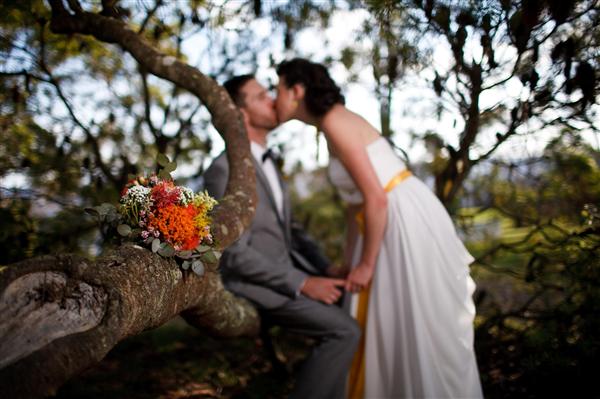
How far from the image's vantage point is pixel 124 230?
165 cm

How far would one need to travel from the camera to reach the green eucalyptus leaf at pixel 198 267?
1.71m

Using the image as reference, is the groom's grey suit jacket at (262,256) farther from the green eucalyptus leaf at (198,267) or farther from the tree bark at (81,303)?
the green eucalyptus leaf at (198,267)

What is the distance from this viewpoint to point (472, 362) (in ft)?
9.52

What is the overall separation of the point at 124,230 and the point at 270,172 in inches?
78.9

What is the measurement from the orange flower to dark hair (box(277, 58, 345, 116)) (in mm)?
1651

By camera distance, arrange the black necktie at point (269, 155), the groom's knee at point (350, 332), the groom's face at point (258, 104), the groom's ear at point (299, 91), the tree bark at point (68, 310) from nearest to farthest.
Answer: the tree bark at point (68, 310)
the groom's knee at point (350, 332)
the groom's ear at point (299, 91)
the black necktie at point (269, 155)
the groom's face at point (258, 104)

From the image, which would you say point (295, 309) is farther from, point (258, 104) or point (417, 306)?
point (258, 104)

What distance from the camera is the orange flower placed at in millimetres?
1641

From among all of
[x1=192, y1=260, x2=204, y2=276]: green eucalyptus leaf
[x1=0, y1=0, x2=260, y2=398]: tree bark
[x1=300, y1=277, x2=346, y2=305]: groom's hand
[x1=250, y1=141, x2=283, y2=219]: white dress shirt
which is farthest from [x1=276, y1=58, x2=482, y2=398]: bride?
[x1=192, y1=260, x2=204, y2=276]: green eucalyptus leaf

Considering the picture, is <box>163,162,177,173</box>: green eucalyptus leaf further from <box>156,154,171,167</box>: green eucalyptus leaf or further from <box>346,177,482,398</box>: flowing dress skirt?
<box>346,177,482,398</box>: flowing dress skirt

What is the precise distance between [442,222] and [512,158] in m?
1.34

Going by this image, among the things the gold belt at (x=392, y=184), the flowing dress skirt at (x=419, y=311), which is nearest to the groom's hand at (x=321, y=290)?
the flowing dress skirt at (x=419, y=311)

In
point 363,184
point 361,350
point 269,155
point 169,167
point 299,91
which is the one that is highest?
point 299,91

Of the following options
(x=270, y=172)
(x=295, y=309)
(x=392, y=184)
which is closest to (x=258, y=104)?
(x=270, y=172)
